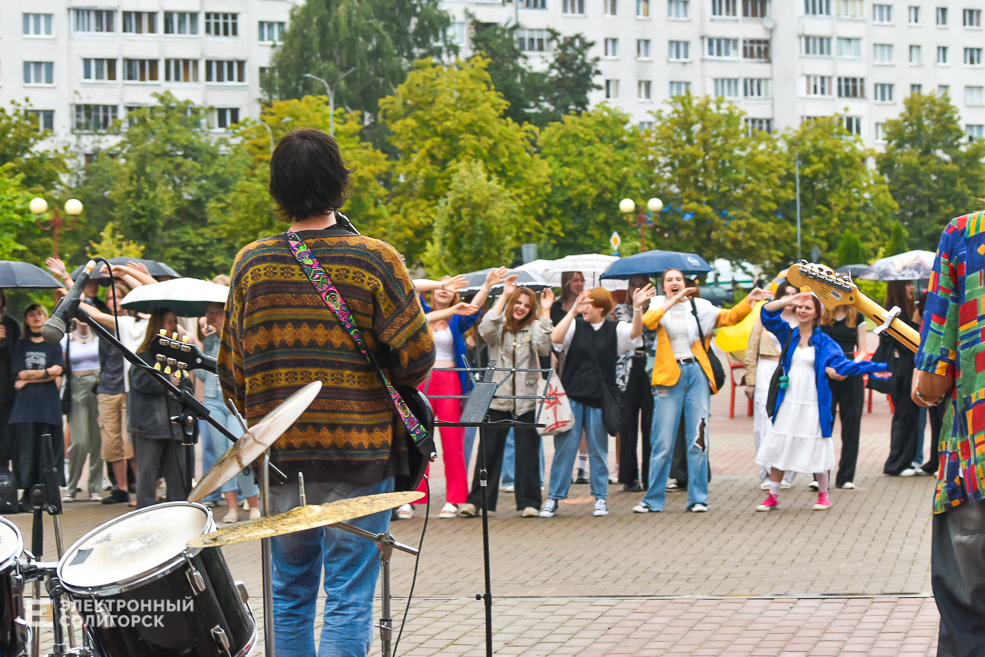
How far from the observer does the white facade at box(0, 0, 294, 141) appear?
72.3 meters

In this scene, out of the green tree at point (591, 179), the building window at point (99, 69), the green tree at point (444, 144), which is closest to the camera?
the green tree at point (444, 144)

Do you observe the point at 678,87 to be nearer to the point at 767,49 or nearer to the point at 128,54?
the point at 767,49

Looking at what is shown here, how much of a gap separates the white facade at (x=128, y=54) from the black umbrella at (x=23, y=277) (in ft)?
212

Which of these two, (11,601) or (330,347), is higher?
(330,347)

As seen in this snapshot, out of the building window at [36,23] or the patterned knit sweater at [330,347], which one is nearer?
the patterned knit sweater at [330,347]

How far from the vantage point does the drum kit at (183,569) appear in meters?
3.28

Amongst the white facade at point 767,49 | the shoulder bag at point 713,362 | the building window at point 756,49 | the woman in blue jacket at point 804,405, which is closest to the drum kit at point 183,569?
the woman in blue jacket at point 804,405

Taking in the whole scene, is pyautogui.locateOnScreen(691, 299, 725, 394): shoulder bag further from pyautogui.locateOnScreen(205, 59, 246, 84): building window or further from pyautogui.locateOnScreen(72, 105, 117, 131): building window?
pyautogui.locateOnScreen(205, 59, 246, 84): building window

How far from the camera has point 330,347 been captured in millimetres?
3938

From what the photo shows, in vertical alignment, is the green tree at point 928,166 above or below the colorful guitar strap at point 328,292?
above

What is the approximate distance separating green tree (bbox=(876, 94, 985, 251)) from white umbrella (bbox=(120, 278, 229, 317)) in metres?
69.5

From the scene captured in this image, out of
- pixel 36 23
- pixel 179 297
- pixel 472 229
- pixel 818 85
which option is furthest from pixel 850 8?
pixel 179 297

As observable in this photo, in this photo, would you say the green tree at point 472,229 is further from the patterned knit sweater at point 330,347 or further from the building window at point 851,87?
the building window at point 851,87

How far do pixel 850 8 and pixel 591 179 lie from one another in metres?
40.7
